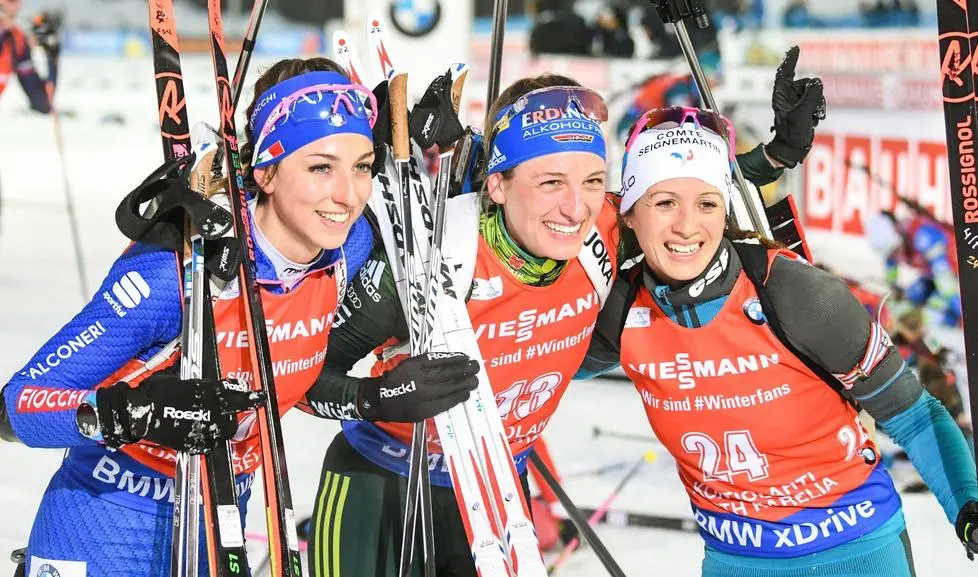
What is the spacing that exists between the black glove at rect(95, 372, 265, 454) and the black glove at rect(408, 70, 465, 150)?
89cm

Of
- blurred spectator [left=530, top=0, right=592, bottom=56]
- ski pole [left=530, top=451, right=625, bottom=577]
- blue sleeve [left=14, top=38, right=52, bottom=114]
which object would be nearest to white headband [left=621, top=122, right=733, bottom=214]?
ski pole [left=530, top=451, right=625, bottom=577]

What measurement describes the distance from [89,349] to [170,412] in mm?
240

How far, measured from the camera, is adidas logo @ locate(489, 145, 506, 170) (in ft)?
9.56

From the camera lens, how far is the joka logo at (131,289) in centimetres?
238

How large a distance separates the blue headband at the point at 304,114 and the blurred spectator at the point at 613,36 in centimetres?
707

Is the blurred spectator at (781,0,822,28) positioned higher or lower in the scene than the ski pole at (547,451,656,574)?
higher

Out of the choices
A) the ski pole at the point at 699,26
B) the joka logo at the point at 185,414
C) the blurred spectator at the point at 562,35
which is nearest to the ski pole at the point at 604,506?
the ski pole at the point at 699,26

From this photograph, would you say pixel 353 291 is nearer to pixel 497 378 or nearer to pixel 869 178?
pixel 497 378

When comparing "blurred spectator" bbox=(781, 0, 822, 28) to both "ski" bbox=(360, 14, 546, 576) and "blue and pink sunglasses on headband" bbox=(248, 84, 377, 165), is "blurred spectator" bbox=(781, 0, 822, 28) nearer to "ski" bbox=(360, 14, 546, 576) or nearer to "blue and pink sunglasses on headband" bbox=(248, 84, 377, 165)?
"ski" bbox=(360, 14, 546, 576)

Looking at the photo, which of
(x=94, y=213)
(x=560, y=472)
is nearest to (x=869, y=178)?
(x=560, y=472)

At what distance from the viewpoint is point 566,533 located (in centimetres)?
445

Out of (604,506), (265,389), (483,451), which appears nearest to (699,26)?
(483,451)

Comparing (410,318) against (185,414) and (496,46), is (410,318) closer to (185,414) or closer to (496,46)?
(185,414)

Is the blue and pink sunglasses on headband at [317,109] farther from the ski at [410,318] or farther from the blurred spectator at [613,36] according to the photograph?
the blurred spectator at [613,36]
